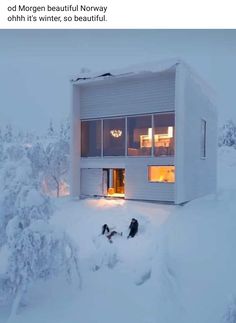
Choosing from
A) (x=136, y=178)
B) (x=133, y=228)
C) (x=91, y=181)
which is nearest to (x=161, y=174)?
(x=136, y=178)

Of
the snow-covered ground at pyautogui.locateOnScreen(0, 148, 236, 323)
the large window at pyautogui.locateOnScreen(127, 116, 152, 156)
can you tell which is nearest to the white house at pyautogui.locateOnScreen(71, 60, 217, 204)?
the large window at pyautogui.locateOnScreen(127, 116, 152, 156)

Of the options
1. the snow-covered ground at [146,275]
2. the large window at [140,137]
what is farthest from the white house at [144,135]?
the snow-covered ground at [146,275]

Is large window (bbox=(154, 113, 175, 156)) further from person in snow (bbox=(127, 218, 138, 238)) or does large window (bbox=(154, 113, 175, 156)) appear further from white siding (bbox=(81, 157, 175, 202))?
person in snow (bbox=(127, 218, 138, 238))

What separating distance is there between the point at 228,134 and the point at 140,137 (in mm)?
1369

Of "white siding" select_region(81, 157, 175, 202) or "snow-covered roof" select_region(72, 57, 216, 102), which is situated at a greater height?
"snow-covered roof" select_region(72, 57, 216, 102)

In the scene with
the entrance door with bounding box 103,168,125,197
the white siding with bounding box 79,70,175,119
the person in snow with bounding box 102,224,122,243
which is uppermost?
the white siding with bounding box 79,70,175,119

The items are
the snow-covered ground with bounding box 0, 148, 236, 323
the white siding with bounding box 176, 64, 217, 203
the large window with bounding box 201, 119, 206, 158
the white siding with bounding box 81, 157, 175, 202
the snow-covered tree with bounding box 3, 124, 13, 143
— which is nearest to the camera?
the snow-covered ground with bounding box 0, 148, 236, 323

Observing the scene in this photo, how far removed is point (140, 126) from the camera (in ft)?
13.3

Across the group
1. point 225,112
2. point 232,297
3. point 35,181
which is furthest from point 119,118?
point 232,297

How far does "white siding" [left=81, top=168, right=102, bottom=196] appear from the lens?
3.53m

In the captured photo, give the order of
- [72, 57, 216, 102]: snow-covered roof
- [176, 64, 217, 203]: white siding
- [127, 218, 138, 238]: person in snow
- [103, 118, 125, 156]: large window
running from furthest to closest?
[103, 118, 125, 156]: large window
[176, 64, 217, 203]: white siding
[72, 57, 216, 102]: snow-covered roof
[127, 218, 138, 238]: person in snow

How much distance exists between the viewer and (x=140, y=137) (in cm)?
406

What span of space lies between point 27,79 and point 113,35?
87 cm

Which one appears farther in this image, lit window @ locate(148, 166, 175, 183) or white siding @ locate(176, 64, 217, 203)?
lit window @ locate(148, 166, 175, 183)
